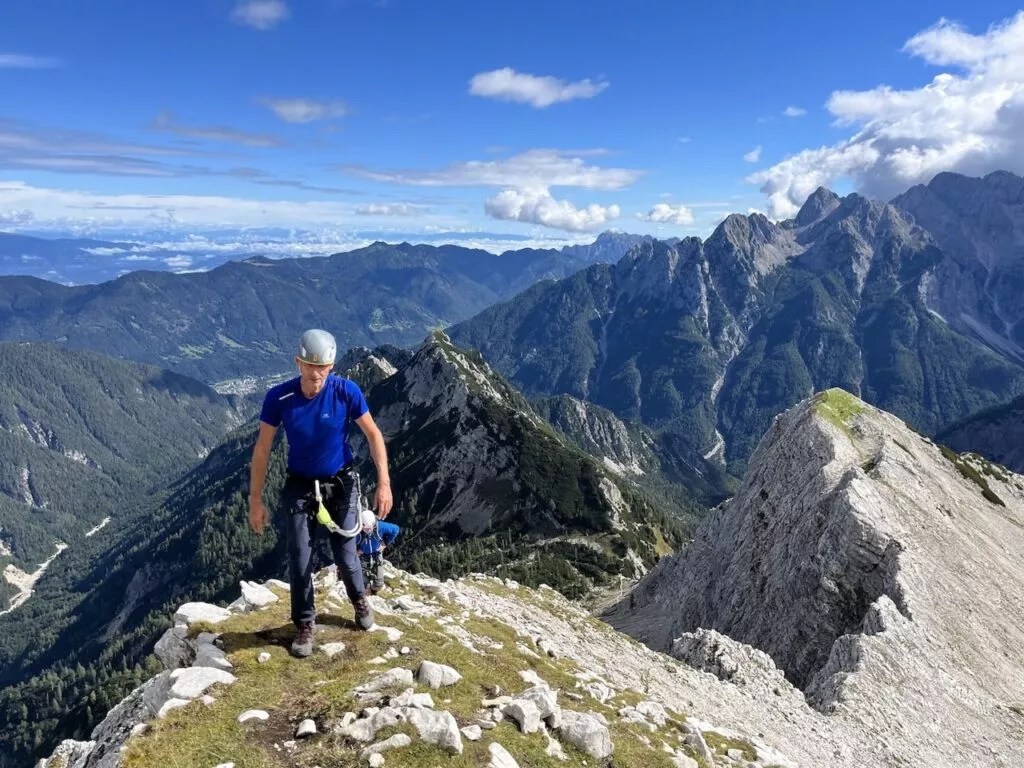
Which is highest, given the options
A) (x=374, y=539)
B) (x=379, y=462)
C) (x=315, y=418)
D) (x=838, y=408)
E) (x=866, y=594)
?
(x=315, y=418)

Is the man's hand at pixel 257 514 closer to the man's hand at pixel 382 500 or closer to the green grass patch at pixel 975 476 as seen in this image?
the man's hand at pixel 382 500

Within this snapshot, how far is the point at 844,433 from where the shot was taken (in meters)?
68.2

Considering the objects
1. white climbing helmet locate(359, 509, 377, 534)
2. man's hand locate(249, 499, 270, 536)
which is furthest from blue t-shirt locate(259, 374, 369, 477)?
white climbing helmet locate(359, 509, 377, 534)

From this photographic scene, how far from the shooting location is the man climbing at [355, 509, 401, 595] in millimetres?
18562

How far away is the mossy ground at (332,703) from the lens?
41.0 feet

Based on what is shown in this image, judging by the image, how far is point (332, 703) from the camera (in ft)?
46.6

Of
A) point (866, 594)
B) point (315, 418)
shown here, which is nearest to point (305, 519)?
point (315, 418)

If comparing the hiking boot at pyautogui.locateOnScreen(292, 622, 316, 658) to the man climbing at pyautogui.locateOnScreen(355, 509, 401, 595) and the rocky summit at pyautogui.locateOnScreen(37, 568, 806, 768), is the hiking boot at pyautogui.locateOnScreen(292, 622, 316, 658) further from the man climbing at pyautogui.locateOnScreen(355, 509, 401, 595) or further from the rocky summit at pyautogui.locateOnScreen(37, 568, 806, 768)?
the man climbing at pyautogui.locateOnScreen(355, 509, 401, 595)

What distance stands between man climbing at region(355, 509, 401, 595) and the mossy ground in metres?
1.70

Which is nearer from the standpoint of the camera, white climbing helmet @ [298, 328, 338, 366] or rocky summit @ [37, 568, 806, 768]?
rocky summit @ [37, 568, 806, 768]

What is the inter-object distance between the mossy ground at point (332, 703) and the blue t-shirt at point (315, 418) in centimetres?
497

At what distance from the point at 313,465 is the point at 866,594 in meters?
47.3

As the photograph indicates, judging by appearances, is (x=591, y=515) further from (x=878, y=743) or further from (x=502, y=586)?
(x=878, y=743)

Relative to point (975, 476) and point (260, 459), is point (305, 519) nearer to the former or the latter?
point (260, 459)
